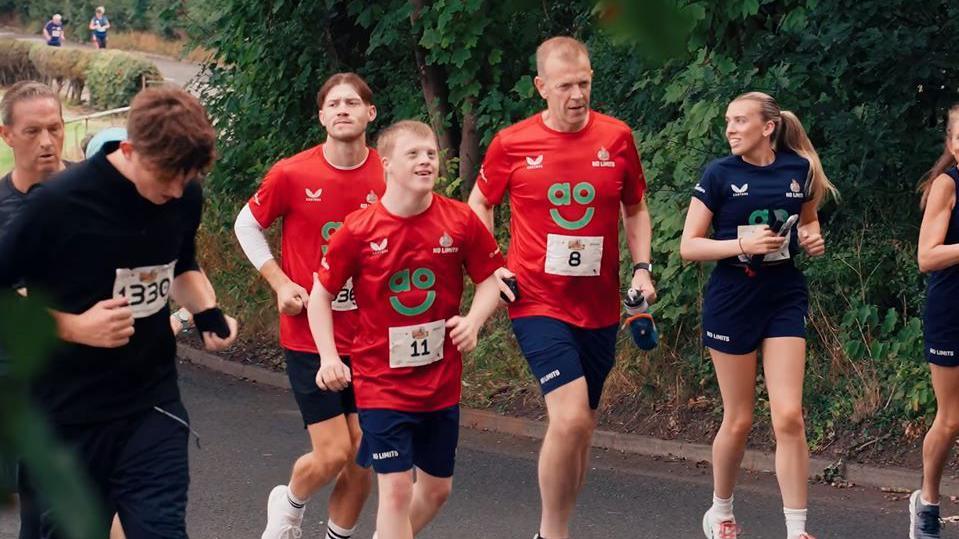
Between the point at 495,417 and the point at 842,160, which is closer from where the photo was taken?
the point at 842,160

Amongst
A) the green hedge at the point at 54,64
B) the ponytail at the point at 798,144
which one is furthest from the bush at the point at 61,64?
the ponytail at the point at 798,144

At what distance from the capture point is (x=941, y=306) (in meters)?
6.48

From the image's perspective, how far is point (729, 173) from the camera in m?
6.37

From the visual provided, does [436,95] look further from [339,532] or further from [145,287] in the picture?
[145,287]

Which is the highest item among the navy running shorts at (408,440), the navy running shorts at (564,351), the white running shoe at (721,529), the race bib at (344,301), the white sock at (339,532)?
the race bib at (344,301)

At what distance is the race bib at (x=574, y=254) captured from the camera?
6.28m

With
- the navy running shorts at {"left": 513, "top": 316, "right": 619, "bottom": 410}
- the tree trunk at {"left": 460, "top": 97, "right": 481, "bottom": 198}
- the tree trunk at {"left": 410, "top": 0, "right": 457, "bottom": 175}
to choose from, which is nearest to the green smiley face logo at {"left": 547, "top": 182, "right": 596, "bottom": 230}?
the navy running shorts at {"left": 513, "top": 316, "right": 619, "bottom": 410}

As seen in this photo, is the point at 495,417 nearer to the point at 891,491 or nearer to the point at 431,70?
the point at 891,491

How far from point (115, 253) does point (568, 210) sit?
2388 mm

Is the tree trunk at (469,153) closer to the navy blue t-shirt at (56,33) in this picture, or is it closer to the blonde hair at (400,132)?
the blonde hair at (400,132)

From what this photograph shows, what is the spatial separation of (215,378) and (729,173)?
621 centimetres

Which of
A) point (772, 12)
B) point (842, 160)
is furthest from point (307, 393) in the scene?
point (772, 12)

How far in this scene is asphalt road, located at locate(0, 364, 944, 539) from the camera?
7.29 m

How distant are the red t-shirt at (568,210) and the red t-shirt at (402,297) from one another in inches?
30.1
